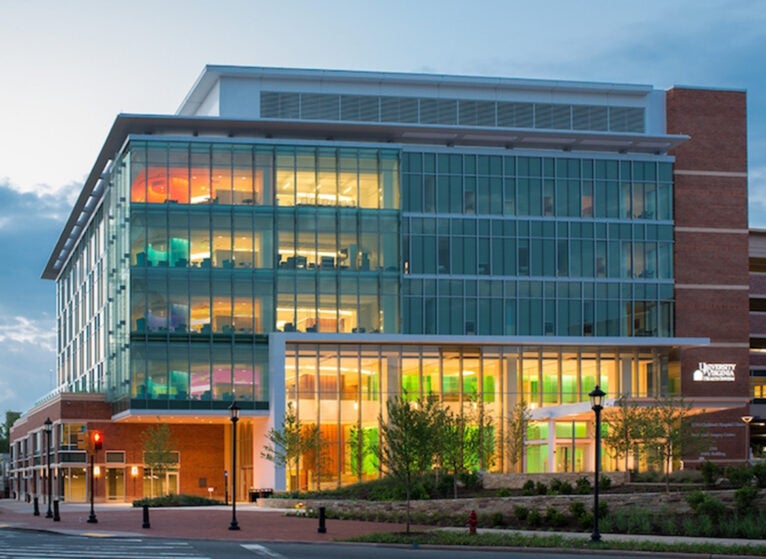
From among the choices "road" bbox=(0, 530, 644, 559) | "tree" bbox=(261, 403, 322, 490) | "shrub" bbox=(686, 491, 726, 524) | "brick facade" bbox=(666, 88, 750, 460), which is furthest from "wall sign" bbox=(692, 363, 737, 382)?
"road" bbox=(0, 530, 644, 559)

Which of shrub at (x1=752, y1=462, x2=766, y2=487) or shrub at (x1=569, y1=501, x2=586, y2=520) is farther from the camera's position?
shrub at (x1=569, y1=501, x2=586, y2=520)

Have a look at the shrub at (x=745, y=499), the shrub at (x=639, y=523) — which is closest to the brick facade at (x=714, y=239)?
the shrub at (x=639, y=523)

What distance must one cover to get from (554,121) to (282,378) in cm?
2511

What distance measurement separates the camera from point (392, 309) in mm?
77000

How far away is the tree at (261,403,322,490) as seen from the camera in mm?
69688

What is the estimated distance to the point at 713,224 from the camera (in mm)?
82375

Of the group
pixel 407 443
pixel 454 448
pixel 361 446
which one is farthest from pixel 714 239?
pixel 407 443

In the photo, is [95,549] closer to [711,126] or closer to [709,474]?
[709,474]

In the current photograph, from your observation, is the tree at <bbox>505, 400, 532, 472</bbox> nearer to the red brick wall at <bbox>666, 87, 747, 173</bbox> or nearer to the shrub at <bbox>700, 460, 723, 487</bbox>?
the red brick wall at <bbox>666, 87, 747, 173</bbox>

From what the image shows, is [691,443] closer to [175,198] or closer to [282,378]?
[282,378]

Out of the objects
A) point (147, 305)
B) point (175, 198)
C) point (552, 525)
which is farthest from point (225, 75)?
point (552, 525)

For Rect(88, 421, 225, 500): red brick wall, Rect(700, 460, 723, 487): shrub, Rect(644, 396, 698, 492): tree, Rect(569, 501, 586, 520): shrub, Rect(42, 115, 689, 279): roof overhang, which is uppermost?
Rect(42, 115, 689, 279): roof overhang

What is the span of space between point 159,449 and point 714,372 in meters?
35.3

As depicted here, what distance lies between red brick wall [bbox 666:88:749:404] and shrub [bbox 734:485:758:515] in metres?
43.6
